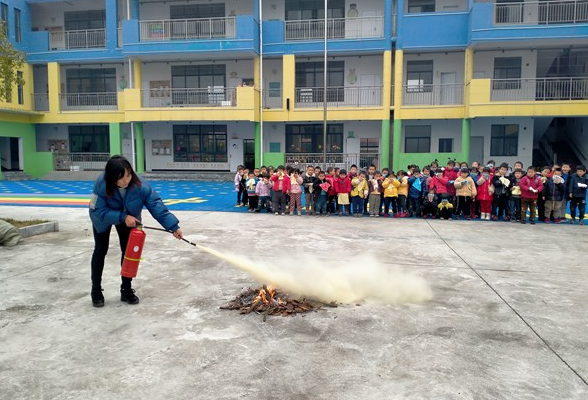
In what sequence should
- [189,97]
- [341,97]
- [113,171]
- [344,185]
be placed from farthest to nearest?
[189,97] → [341,97] → [344,185] → [113,171]

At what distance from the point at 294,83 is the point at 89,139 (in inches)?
573

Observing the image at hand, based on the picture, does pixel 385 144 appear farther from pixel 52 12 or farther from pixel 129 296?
pixel 52 12

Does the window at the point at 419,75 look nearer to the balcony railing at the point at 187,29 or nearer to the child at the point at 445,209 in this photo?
the balcony railing at the point at 187,29

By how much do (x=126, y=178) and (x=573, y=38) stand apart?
914 inches

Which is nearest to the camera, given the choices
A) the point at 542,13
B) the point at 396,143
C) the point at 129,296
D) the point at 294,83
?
the point at 129,296

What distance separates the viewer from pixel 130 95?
82.9 ft

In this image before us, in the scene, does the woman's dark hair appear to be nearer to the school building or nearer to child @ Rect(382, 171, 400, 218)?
child @ Rect(382, 171, 400, 218)

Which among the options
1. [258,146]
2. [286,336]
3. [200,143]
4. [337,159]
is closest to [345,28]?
[337,159]

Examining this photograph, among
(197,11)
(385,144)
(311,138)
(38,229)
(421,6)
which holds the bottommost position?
(38,229)

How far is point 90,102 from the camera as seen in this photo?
28.6 metres

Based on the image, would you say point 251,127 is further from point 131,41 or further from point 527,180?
point 527,180

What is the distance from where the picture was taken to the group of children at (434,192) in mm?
12016

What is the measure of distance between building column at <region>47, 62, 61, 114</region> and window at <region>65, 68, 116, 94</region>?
5.06 ft

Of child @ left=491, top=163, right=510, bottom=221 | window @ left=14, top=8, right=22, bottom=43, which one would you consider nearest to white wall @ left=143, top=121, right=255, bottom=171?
window @ left=14, top=8, right=22, bottom=43
